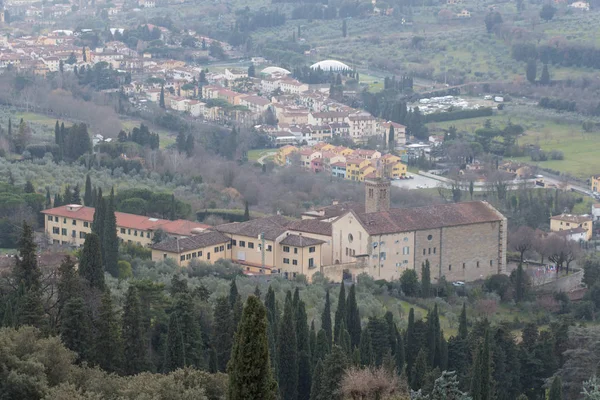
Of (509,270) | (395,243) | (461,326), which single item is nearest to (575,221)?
(509,270)

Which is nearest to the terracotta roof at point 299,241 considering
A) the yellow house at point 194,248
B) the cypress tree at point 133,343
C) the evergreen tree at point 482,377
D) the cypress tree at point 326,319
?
the yellow house at point 194,248

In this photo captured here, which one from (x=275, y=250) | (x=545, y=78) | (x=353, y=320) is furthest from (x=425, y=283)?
(x=545, y=78)

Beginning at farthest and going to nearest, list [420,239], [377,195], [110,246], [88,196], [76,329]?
1. [88,196]
2. [377,195]
3. [420,239]
4. [110,246]
5. [76,329]

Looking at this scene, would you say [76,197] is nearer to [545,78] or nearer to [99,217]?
[99,217]

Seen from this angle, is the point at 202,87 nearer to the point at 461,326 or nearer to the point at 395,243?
the point at 395,243

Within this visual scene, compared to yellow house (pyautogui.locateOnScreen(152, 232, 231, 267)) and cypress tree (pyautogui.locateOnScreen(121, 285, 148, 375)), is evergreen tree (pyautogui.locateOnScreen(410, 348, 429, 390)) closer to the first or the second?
cypress tree (pyautogui.locateOnScreen(121, 285, 148, 375))

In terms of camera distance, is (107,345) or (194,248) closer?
(107,345)

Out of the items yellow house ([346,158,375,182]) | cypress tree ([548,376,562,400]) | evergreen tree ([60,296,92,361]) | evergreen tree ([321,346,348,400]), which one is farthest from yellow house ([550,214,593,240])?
evergreen tree ([60,296,92,361])

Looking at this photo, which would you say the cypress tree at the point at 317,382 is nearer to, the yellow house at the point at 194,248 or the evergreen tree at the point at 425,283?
the yellow house at the point at 194,248
